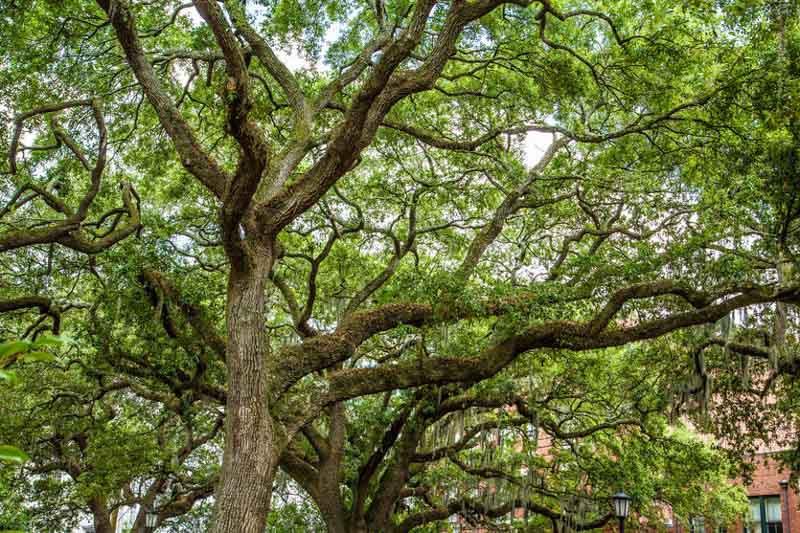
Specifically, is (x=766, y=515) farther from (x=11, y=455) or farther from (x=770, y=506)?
(x=11, y=455)

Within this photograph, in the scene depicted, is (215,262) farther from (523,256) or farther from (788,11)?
(788,11)

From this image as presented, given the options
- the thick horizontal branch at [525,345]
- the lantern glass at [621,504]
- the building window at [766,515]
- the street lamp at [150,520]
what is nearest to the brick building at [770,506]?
the building window at [766,515]

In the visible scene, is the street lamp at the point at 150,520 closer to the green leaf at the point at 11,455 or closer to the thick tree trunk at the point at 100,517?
the thick tree trunk at the point at 100,517

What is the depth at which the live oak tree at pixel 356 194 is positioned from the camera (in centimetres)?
859

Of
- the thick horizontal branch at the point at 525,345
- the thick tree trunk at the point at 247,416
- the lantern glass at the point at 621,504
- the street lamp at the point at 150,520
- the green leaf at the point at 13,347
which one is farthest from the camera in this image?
the street lamp at the point at 150,520

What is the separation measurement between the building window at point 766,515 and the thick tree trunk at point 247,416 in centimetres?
2062

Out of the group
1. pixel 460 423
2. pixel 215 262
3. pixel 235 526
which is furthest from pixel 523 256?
pixel 235 526

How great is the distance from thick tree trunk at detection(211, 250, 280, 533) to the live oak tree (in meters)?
0.02

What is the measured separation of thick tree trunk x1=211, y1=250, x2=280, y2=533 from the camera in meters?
7.52

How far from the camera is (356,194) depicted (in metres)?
14.4

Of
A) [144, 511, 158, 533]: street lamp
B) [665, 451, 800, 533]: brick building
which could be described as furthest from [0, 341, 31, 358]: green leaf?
[665, 451, 800, 533]: brick building

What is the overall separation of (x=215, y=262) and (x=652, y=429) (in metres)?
8.47

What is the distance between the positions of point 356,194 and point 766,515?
1806 cm

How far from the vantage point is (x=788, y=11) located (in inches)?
319
